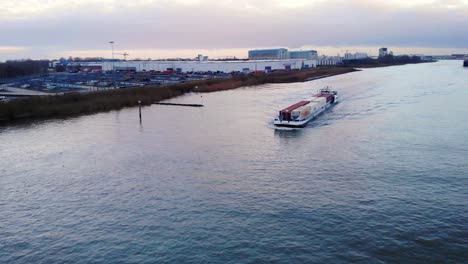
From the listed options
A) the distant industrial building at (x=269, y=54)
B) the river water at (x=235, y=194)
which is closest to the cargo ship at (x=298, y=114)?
the river water at (x=235, y=194)

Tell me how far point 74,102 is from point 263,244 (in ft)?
84.7

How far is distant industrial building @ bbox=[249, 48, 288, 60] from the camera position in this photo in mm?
113750

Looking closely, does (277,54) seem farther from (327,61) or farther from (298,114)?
(298,114)

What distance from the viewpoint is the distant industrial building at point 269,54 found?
373 ft

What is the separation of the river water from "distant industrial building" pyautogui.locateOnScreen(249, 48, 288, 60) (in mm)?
92114

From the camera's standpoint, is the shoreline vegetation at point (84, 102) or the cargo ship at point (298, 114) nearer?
the cargo ship at point (298, 114)

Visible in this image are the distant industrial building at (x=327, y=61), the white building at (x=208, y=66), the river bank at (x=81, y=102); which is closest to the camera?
the river bank at (x=81, y=102)

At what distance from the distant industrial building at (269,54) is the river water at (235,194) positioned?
92.1 m

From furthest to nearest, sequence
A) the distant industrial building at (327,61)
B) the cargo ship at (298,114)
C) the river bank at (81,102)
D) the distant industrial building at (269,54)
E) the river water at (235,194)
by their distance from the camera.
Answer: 1. the distant industrial building at (269,54)
2. the distant industrial building at (327,61)
3. the river bank at (81,102)
4. the cargo ship at (298,114)
5. the river water at (235,194)

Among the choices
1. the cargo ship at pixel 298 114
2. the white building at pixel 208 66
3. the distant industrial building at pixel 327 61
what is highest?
the distant industrial building at pixel 327 61

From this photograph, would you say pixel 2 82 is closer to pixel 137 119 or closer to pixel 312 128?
pixel 137 119

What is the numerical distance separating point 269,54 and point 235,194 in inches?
4169

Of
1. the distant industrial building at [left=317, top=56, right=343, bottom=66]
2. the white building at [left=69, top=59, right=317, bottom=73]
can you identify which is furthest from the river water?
the distant industrial building at [left=317, top=56, right=343, bottom=66]

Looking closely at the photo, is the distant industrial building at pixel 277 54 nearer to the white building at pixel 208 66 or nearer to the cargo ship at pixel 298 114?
the white building at pixel 208 66
